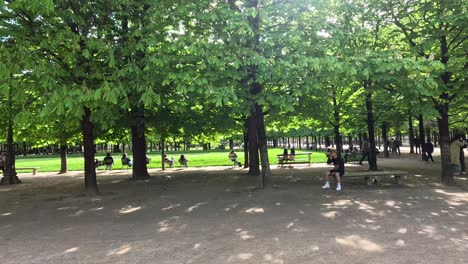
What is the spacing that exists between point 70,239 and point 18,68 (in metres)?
4.33

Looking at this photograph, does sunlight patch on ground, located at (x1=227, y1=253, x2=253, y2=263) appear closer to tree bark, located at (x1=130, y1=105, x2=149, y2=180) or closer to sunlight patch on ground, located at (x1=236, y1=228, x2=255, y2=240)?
sunlight patch on ground, located at (x1=236, y1=228, x2=255, y2=240)

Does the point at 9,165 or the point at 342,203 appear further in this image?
the point at 9,165

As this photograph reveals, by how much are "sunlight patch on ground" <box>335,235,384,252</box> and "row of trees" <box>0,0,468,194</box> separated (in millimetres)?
4281

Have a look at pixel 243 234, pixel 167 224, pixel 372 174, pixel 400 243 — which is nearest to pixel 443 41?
pixel 372 174

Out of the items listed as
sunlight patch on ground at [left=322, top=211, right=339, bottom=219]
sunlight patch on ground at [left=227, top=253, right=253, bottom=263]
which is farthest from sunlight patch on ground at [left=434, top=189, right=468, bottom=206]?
sunlight patch on ground at [left=227, top=253, right=253, bottom=263]

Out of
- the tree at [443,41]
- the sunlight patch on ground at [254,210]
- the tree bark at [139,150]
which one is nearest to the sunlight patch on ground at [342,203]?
the sunlight patch on ground at [254,210]

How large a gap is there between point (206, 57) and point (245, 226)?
14.6ft

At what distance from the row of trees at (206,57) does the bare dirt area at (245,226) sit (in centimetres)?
239

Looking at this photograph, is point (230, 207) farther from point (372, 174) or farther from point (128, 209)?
point (372, 174)

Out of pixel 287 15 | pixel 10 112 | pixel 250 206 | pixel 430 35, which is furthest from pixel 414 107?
pixel 10 112

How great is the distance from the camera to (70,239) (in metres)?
7.55

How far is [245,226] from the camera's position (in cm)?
815

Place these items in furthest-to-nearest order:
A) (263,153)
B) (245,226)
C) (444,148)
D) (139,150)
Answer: (139,150) → (444,148) → (263,153) → (245,226)

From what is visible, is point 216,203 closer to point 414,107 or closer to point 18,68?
point 18,68
